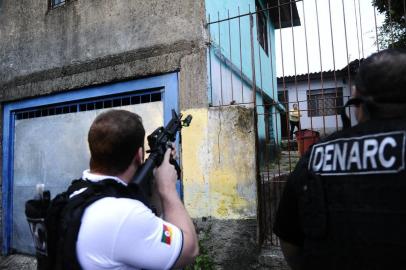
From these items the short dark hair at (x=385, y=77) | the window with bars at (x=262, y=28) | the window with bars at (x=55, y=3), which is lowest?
the short dark hair at (x=385, y=77)

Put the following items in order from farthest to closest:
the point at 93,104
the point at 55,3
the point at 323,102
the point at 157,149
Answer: the point at 55,3 → the point at 93,104 → the point at 323,102 → the point at 157,149

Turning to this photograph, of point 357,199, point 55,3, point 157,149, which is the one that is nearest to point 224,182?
point 157,149

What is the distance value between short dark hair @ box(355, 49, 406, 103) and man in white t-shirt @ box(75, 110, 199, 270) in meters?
0.97

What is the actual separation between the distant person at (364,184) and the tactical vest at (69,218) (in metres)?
0.78

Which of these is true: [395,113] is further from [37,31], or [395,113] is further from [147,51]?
[37,31]

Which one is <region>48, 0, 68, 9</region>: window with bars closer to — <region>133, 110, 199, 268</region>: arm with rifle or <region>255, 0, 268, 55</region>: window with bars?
<region>255, 0, 268, 55</region>: window with bars

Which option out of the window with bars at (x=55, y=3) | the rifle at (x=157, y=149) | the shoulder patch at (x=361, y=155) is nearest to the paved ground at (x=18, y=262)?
the window with bars at (x=55, y=3)

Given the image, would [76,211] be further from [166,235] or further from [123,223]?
[166,235]

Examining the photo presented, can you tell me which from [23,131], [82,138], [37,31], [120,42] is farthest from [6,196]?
[120,42]

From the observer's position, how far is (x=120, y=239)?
4.59 feet

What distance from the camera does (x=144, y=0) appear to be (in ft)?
15.3

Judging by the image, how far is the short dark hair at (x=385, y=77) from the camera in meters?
1.28

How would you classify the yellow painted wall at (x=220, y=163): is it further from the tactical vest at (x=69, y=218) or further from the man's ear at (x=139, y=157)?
the tactical vest at (x=69, y=218)

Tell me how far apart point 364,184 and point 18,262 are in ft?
18.4
